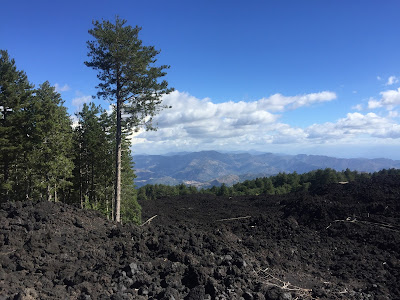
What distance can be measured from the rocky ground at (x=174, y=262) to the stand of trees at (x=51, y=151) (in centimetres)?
868

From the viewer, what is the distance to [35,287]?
4.78 m

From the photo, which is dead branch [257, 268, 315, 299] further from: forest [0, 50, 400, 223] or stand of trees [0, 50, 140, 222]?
stand of trees [0, 50, 140, 222]

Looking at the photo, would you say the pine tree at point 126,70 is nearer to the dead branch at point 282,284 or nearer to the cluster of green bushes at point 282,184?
the dead branch at point 282,284

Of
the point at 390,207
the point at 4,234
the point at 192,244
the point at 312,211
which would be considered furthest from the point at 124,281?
the point at 390,207

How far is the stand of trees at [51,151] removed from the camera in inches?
714

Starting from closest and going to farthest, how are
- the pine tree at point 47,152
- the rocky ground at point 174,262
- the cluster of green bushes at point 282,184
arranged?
the rocky ground at point 174,262 → the pine tree at point 47,152 → the cluster of green bushes at point 282,184

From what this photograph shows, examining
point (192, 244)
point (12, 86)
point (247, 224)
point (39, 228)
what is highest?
point (12, 86)

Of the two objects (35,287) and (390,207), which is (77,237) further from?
(390,207)

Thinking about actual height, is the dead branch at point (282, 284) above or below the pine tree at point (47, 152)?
below

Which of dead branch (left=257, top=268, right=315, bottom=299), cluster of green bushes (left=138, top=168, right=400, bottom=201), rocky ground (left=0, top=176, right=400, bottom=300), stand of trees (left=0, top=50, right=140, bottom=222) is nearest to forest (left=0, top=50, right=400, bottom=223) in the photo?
stand of trees (left=0, top=50, right=140, bottom=222)

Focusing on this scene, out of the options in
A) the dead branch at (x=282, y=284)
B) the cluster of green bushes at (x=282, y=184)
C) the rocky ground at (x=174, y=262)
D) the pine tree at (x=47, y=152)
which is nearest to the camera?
the rocky ground at (x=174, y=262)

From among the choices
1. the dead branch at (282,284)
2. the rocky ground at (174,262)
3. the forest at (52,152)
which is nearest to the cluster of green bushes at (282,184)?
the forest at (52,152)

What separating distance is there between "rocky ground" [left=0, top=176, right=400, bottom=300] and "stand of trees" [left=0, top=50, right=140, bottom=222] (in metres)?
8.68

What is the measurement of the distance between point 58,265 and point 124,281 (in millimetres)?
1704
